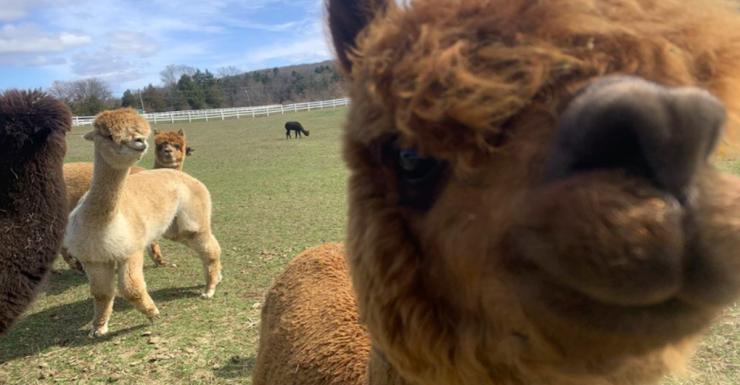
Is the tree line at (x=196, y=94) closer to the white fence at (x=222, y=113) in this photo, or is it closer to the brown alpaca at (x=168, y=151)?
the white fence at (x=222, y=113)

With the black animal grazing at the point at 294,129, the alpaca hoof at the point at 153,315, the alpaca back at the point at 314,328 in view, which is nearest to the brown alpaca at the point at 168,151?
the alpaca hoof at the point at 153,315

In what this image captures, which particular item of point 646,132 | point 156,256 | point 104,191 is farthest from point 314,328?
point 156,256

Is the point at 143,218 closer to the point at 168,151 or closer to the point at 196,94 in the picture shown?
the point at 168,151

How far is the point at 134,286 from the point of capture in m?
5.39

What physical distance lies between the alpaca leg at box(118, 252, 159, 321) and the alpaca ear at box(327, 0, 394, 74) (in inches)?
182

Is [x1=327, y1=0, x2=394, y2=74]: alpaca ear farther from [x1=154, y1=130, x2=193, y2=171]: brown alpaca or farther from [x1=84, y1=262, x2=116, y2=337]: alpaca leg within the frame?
[x1=154, y1=130, x2=193, y2=171]: brown alpaca

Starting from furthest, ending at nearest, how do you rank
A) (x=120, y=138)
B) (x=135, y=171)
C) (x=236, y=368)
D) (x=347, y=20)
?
(x=135, y=171) → (x=120, y=138) → (x=236, y=368) → (x=347, y=20)

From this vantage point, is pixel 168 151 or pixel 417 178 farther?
pixel 168 151

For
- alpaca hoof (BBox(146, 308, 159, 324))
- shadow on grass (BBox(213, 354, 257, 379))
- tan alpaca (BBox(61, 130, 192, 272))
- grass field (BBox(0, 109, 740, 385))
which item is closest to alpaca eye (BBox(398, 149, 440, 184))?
grass field (BBox(0, 109, 740, 385))

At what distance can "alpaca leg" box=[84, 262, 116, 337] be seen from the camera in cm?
532

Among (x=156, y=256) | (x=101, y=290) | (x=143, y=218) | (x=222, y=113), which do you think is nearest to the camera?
(x=101, y=290)

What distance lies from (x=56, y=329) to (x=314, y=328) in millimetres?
4389

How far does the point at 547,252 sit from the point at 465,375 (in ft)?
1.47

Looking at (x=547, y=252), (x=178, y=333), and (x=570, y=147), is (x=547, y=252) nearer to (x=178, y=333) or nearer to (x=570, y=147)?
(x=570, y=147)
